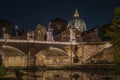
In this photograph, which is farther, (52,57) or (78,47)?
(78,47)

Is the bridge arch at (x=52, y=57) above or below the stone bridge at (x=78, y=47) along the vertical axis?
below

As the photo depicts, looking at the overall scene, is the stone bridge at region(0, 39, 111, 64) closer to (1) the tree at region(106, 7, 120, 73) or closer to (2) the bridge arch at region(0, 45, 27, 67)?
(2) the bridge arch at region(0, 45, 27, 67)

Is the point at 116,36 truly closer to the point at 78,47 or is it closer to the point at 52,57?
the point at 52,57

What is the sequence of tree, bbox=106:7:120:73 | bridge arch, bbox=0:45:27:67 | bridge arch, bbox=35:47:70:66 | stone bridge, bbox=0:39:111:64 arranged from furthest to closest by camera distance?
bridge arch, bbox=35:47:70:66 → stone bridge, bbox=0:39:111:64 → bridge arch, bbox=0:45:27:67 → tree, bbox=106:7:120:73

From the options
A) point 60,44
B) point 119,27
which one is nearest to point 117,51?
point 119,27

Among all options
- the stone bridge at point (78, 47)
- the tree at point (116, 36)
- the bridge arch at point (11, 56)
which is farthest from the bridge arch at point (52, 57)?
the tree at point (116, 36)

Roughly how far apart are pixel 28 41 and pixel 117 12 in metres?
34.4

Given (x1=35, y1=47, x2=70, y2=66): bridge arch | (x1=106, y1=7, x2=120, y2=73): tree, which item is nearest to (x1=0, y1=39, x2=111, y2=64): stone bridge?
(x1=35, y1=47, x2=70, y2=66): bridge arch

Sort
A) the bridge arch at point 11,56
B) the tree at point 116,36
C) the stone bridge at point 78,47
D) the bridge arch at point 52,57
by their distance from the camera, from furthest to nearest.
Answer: the bridge arch at point 52,57 → the stone bridge at point 78,47 → the bridge arch at point 11,56 → the tree at point 116,36

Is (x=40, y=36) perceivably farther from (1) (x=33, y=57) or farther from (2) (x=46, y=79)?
(2) (x=46, y=79)

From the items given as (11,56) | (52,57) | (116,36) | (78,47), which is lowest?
(52,57)

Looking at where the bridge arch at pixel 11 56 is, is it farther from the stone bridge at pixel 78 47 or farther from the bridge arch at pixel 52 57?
the bridge arch at pixel 52 57

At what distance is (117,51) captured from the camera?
122ft

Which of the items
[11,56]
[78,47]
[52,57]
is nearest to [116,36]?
[11,56]
